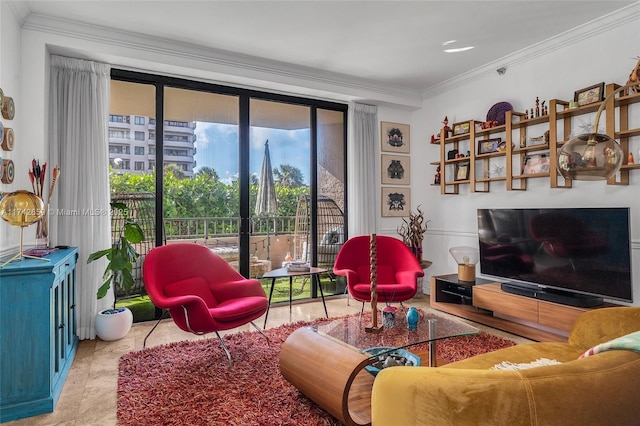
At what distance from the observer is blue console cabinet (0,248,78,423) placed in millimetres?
2168

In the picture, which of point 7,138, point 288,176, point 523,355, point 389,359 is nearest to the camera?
point 523,355

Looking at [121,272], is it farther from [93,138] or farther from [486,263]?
[486,263]

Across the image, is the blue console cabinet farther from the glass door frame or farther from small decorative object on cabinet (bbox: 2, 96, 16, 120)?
the glass door frame

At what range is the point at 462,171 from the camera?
15.1ft

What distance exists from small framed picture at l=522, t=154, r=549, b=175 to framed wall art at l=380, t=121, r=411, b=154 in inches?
72.7

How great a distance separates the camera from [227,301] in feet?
11.0

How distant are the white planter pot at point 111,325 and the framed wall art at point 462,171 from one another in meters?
3.99

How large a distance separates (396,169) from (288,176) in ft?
5.32

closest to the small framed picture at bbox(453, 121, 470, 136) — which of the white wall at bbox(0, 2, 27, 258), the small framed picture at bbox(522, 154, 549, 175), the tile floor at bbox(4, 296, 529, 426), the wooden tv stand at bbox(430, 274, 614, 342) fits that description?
the small framed picture at bbox(522, 154, 549, 175)

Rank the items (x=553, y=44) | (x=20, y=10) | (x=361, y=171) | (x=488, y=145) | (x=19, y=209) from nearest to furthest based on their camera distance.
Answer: (x=19, y=209)
(x=20, y=10)
(x=553, y=44)
(x=488, y=145)
(x=361, y=171)

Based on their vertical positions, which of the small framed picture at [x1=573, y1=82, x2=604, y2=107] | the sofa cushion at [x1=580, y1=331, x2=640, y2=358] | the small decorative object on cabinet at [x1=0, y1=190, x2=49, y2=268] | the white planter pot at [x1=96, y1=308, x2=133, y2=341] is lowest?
the white planter pot at [x1=96, y1=308, x2=133, y2=341]

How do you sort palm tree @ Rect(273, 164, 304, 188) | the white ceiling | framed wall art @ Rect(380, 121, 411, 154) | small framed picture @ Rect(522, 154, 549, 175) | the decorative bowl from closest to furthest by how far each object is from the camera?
the decorative bowl < the white ceiling < small framed picture @ Rect(522, 154, 549, 175) < palm tree @ Rect(273, 164, 304, 188) < framed wall art @ Rect(380, 121, 411, 154)

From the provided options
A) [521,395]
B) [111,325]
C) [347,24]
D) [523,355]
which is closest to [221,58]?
[347,24]

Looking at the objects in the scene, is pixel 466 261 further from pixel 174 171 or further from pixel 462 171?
pixel 174 171
